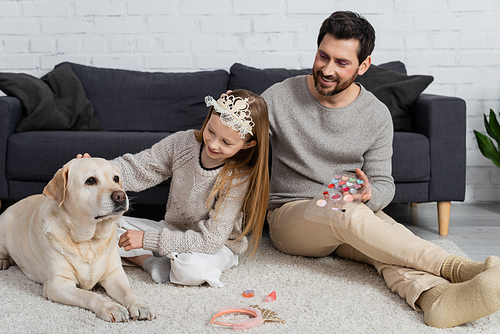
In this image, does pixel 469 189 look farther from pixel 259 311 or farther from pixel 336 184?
pixel 259 311

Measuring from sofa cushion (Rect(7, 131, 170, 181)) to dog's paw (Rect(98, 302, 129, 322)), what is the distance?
1.11 m

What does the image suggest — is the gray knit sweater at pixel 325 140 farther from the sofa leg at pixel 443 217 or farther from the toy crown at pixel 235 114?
the sofa leg at pixel 443 217

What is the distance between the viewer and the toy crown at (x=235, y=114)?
1.63 meters

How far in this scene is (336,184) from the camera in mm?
1851

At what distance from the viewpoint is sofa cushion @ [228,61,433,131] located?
265 centimetres

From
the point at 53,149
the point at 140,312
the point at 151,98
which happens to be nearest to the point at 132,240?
the point at 140,312

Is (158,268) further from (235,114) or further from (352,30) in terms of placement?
(352,30)

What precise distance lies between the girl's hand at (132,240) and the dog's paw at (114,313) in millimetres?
262

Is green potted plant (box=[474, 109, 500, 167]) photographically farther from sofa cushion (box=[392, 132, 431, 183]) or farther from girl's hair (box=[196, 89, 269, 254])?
girl's hair (box=[196, 89, 269, 254])

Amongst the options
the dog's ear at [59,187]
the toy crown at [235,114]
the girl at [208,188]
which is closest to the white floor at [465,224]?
the girl at [208,188]

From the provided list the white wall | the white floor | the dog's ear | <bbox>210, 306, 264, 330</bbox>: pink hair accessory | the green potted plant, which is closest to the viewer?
<bbox>210, 306, 264, 330</bbox>: pink hair accessory

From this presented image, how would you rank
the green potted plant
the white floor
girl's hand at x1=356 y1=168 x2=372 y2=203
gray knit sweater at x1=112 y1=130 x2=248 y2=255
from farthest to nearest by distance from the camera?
the green potted plant, the white floor, girl's hand at x1=356 y1=168 x2=372 y2=203, gray knit sweater at x1=112 y1=130 x2=248 y2=255

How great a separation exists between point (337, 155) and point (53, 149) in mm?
1433

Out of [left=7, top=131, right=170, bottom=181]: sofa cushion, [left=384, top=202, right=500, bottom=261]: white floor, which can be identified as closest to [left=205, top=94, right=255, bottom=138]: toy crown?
[left=7, top=131, right=170, bottom=181]: sofa cushion
